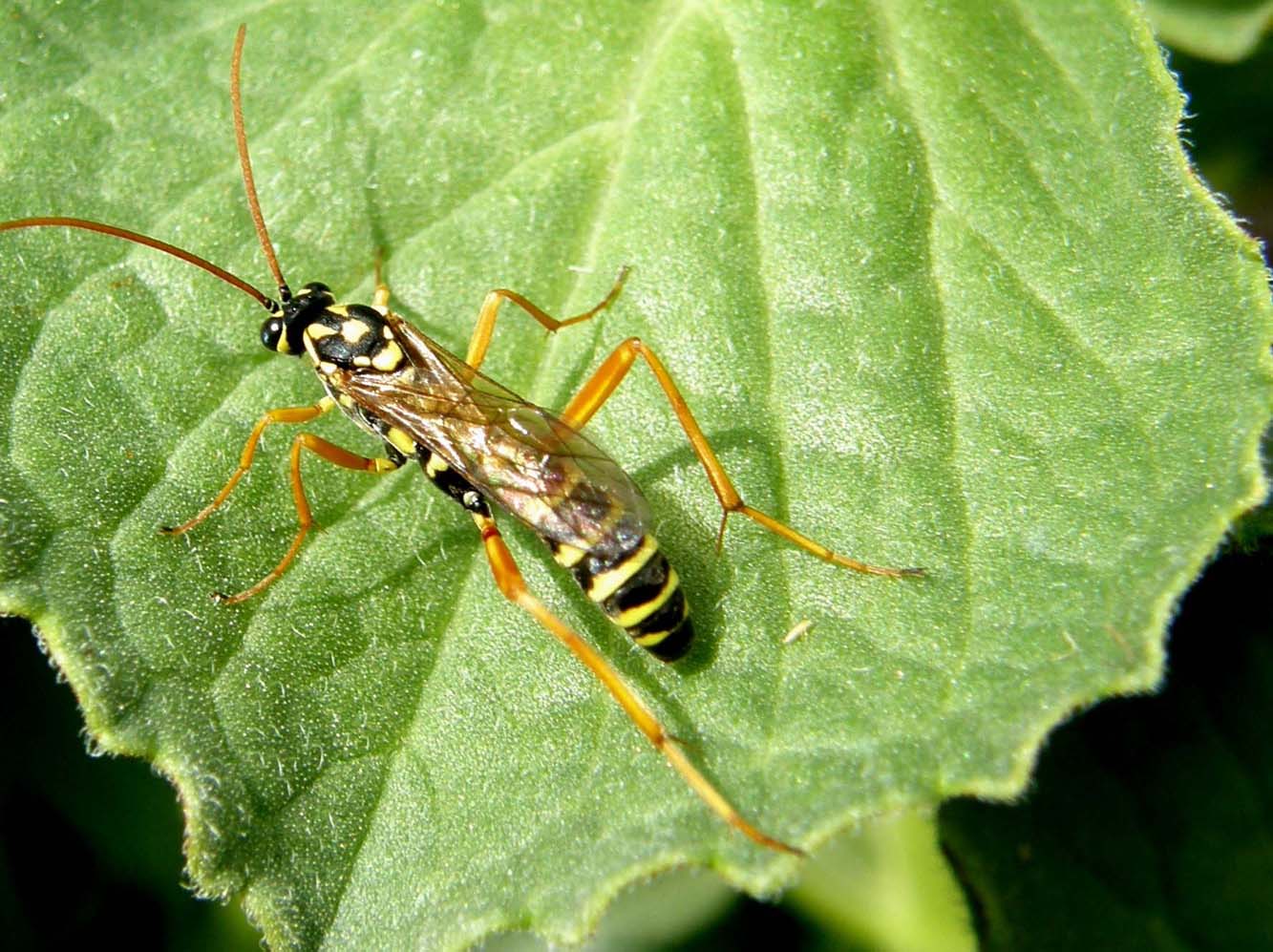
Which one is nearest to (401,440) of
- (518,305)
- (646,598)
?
(518,305)

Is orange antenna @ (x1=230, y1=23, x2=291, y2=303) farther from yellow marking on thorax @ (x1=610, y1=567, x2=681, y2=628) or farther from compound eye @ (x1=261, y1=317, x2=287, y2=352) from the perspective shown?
yellow marking on thorax @ (x1=610, y1=567, x2=681, y2=628)

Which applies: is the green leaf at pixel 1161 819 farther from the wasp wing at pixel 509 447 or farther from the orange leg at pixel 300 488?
the orange leg at pixel 300 488

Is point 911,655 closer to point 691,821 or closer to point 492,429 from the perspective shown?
point 691,821

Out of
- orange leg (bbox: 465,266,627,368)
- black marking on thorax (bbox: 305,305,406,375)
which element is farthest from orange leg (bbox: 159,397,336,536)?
orange leg (bbox: 465,266,627,368)

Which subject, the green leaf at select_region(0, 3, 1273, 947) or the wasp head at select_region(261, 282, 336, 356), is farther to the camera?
the wasp head at select_region(261, 282, 336, 356)

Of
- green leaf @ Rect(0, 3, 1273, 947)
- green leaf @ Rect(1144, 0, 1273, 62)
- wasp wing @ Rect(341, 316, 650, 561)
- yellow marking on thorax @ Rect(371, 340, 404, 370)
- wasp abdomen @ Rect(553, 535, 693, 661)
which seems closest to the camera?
green leaf @ Rect(0, 3, 1273, 947)

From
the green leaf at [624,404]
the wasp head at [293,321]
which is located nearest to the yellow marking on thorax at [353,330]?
the wasp head at [293,321]
